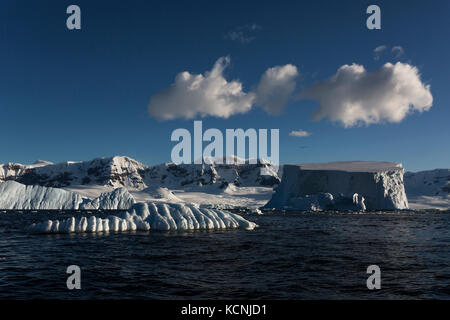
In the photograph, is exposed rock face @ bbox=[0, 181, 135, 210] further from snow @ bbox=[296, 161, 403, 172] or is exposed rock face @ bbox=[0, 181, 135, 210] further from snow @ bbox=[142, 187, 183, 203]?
snow @ bbox=[296, 161, 403, 172]

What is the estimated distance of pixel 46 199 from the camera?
91312 millimetres

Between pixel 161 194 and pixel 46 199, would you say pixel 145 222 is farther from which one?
pixel 161 194

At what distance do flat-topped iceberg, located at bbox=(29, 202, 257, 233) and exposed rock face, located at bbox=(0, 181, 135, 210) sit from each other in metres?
64.1

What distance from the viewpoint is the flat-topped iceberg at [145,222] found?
29.8 meters

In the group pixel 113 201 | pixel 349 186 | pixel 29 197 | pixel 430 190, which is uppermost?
pixel 349 186

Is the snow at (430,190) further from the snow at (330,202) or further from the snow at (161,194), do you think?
the snow at (161,194)

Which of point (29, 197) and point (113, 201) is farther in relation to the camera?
point (113, 201)

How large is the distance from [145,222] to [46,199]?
7247 centimetres

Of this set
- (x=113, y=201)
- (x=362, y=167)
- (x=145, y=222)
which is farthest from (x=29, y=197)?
(x=362, y=167)

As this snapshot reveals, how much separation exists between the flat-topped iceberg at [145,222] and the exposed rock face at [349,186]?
70052 mm
